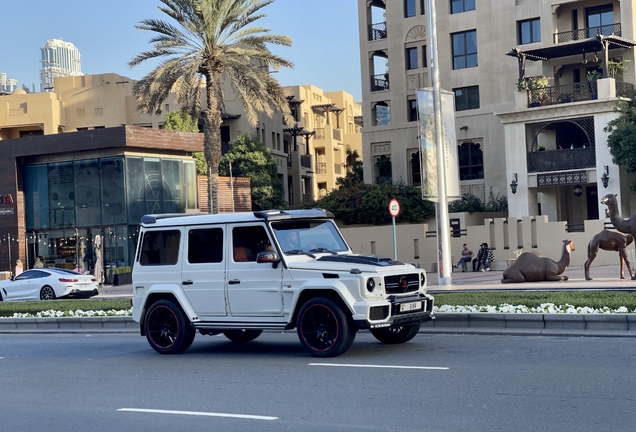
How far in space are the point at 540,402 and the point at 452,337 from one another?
5.83 metres

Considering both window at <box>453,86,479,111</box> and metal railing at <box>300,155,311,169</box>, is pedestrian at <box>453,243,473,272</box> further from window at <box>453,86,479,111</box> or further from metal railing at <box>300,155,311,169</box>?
metal railing at <box>300,155,311,169</box>

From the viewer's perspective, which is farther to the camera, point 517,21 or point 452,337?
point 517,21

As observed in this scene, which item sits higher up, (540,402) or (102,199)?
(102,199)

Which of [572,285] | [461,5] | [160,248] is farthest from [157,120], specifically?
[160,248]

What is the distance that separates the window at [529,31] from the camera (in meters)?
50.8

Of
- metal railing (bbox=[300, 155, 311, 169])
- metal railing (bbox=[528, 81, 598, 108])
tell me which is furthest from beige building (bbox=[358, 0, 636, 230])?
metal railing (bbox=[300, 155, 311, 169])

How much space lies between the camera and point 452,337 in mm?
14609

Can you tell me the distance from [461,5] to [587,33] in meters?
8.83

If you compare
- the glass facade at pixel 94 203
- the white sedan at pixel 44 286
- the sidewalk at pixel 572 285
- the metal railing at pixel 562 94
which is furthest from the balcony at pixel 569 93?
the white sedan at pixel 44 286

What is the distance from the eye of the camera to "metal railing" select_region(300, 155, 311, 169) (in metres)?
77.1

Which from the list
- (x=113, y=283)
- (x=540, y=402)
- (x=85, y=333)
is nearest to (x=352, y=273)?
(x=540, y=402)

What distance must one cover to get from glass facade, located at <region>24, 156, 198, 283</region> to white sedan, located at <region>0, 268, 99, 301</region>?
29.4 feet

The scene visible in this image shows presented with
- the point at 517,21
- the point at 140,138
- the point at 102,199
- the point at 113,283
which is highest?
the point at 517,21

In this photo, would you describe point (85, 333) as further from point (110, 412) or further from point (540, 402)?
point (540, 402)
